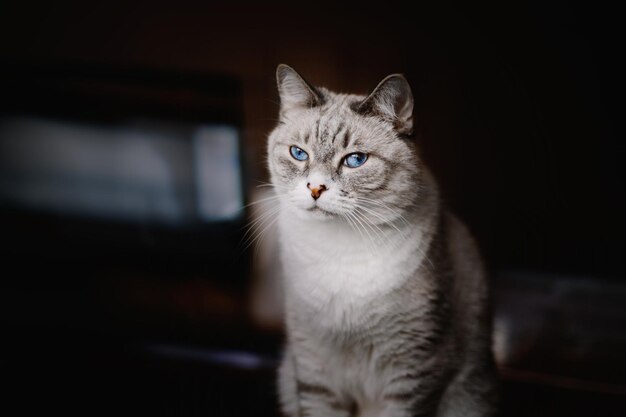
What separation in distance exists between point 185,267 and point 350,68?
0.88m

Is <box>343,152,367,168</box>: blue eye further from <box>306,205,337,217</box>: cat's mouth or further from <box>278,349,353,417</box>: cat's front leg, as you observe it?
<box>278,349,353,417</box>: cat's front leg

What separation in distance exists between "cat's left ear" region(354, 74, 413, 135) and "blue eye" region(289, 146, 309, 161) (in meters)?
0.13

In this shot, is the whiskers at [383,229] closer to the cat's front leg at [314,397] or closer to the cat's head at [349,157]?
the cat's head at [349,157]

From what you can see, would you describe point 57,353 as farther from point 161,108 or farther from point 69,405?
point 161,108

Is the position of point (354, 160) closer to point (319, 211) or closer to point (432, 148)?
point (319, 211)

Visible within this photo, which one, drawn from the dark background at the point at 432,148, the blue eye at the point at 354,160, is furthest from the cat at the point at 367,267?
the dark background at the point at 432,148

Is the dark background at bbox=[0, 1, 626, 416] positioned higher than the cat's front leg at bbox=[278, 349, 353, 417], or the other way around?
the dark background at bbox=[0, 1, 626, 416]

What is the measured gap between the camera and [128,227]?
1.80m

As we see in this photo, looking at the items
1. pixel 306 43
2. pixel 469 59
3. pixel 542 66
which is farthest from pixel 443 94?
pixel 306 43

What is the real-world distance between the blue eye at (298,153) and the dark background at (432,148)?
674mm

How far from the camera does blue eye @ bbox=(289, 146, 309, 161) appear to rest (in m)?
1.04

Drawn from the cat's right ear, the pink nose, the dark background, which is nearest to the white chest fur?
the pink nose

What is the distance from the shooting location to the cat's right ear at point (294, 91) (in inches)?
39.9

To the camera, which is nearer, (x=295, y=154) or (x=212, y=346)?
(x=295, y=154)
